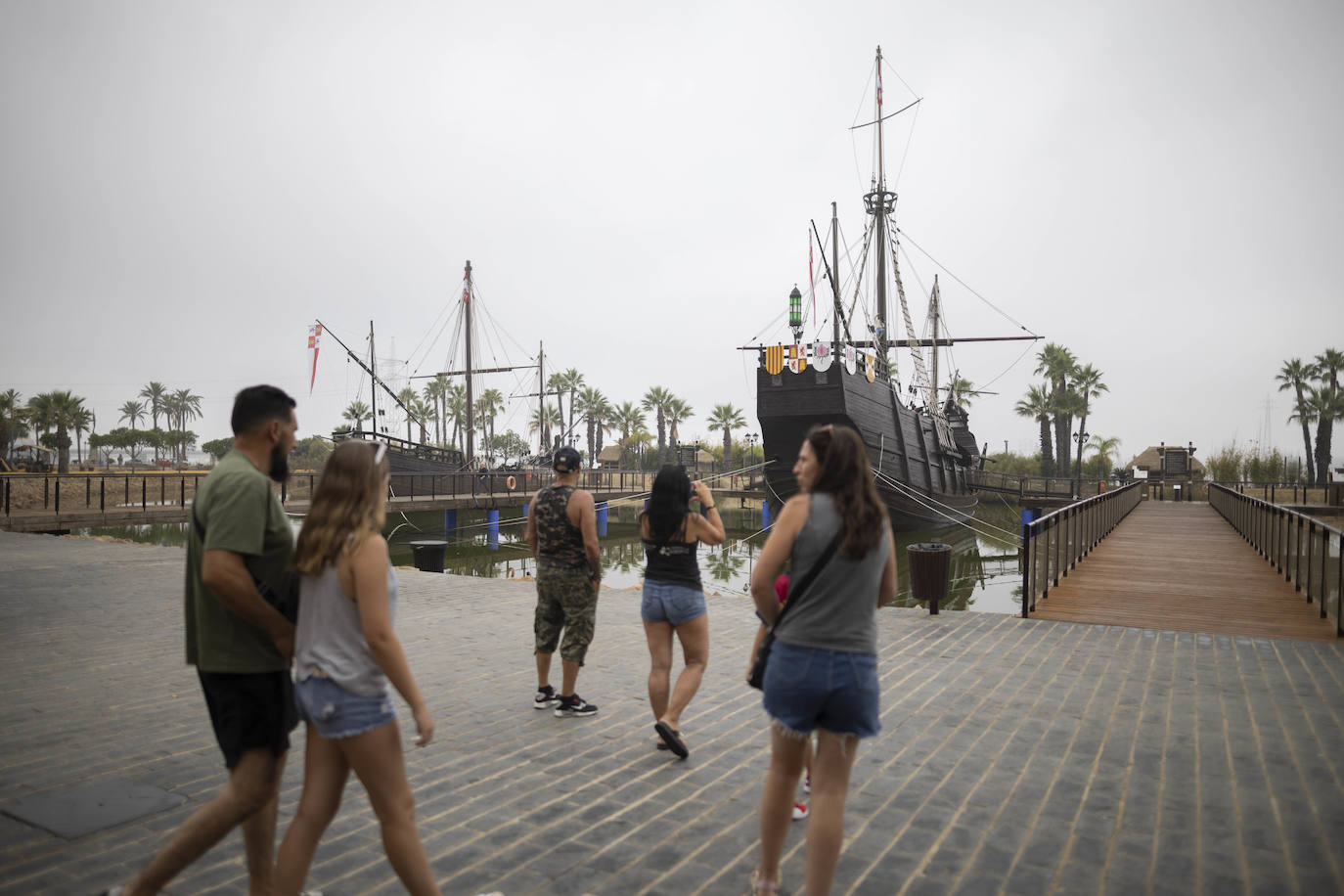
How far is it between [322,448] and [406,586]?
97.2 m

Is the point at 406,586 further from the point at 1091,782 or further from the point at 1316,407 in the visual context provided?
the point at 1316,407

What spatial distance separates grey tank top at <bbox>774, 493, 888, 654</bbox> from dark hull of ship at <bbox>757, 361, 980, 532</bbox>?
2202 centimetres

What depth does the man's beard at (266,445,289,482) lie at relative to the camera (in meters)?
2.62

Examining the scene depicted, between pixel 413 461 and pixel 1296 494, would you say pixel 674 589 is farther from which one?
pixel 1296 494

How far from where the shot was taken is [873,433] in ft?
89.1

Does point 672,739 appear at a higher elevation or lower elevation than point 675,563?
lower

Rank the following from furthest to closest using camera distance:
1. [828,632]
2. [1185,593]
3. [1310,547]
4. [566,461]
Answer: [1185,593], [1310,547], [566,461], [828,632]

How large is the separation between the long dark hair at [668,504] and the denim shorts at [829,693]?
184 centimetres

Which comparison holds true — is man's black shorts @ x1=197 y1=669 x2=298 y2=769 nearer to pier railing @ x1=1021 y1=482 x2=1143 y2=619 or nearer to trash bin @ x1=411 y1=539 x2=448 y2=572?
pier railing @ x1=1021 y1=482 x2=1143 y2=619

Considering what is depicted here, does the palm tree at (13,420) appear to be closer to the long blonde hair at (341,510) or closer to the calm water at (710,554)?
the calm water at (710,554)

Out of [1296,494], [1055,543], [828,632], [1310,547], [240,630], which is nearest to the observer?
[240,630]

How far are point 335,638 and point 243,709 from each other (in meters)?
0.41

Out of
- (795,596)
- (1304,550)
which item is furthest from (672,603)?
(1304,550)

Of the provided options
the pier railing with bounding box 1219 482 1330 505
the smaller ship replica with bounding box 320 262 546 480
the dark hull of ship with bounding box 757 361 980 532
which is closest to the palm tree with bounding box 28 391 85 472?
the smaller ship replica with bounding box 320 262 546 480
